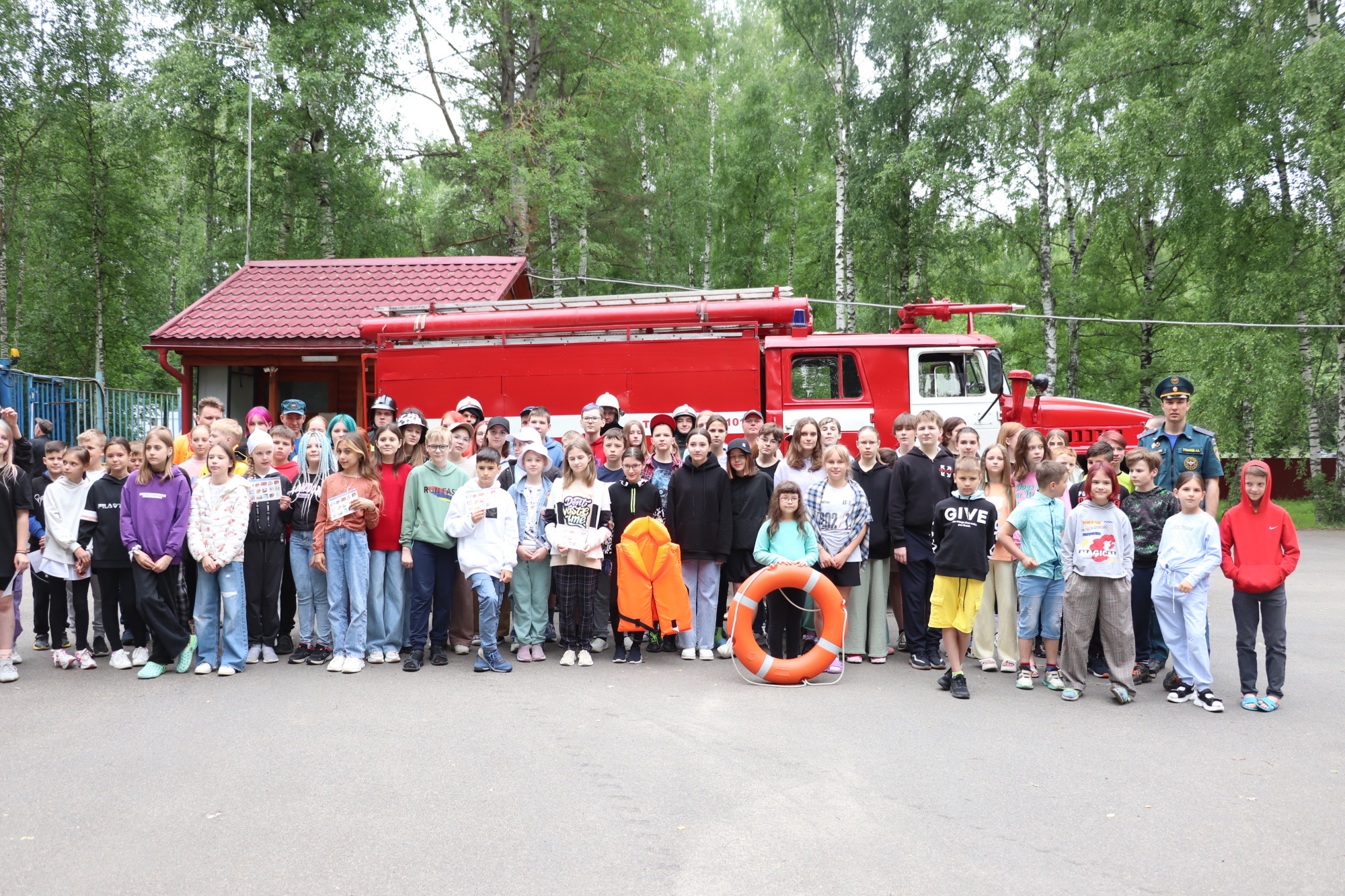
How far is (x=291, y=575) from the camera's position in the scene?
7426 mm

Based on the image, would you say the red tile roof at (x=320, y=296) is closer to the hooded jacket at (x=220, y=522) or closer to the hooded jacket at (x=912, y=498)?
the hooded jacket at (x=220, y=522)

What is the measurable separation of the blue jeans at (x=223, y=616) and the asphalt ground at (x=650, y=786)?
0.90 ft

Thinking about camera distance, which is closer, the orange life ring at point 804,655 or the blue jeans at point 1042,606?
the orange life ring at point 804,655

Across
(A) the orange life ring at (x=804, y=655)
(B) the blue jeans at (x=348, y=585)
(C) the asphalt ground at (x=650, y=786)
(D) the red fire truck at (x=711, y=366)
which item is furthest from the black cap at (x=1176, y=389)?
(B) the blue jeans at (x=348, y=585)

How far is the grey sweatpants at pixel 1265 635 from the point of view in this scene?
5.99 metres

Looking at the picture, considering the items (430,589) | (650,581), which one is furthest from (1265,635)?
(430,589)

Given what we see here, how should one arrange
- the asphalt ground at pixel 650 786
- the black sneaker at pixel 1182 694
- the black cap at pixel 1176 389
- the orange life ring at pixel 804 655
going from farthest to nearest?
the black cap at pixel 1176 389 → the orange life ring at pixel 804 655 → the black sneaker at pixel 1182 694 → the asphalt ground at pixel 650 786

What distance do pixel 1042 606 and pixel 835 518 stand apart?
1683mm

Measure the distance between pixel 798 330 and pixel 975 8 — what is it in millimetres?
15854

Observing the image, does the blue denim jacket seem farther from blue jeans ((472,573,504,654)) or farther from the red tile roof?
the red tile roof

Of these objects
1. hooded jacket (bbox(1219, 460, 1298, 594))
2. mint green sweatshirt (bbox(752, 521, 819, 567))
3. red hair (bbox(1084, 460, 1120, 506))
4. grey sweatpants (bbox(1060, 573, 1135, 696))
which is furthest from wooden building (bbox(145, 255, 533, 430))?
hooded jacket (bbox(1219, 460, 1298, 594))

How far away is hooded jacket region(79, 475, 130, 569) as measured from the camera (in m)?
6.76

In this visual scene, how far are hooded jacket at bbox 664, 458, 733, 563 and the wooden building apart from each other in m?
9.95

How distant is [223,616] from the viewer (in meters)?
6.83
